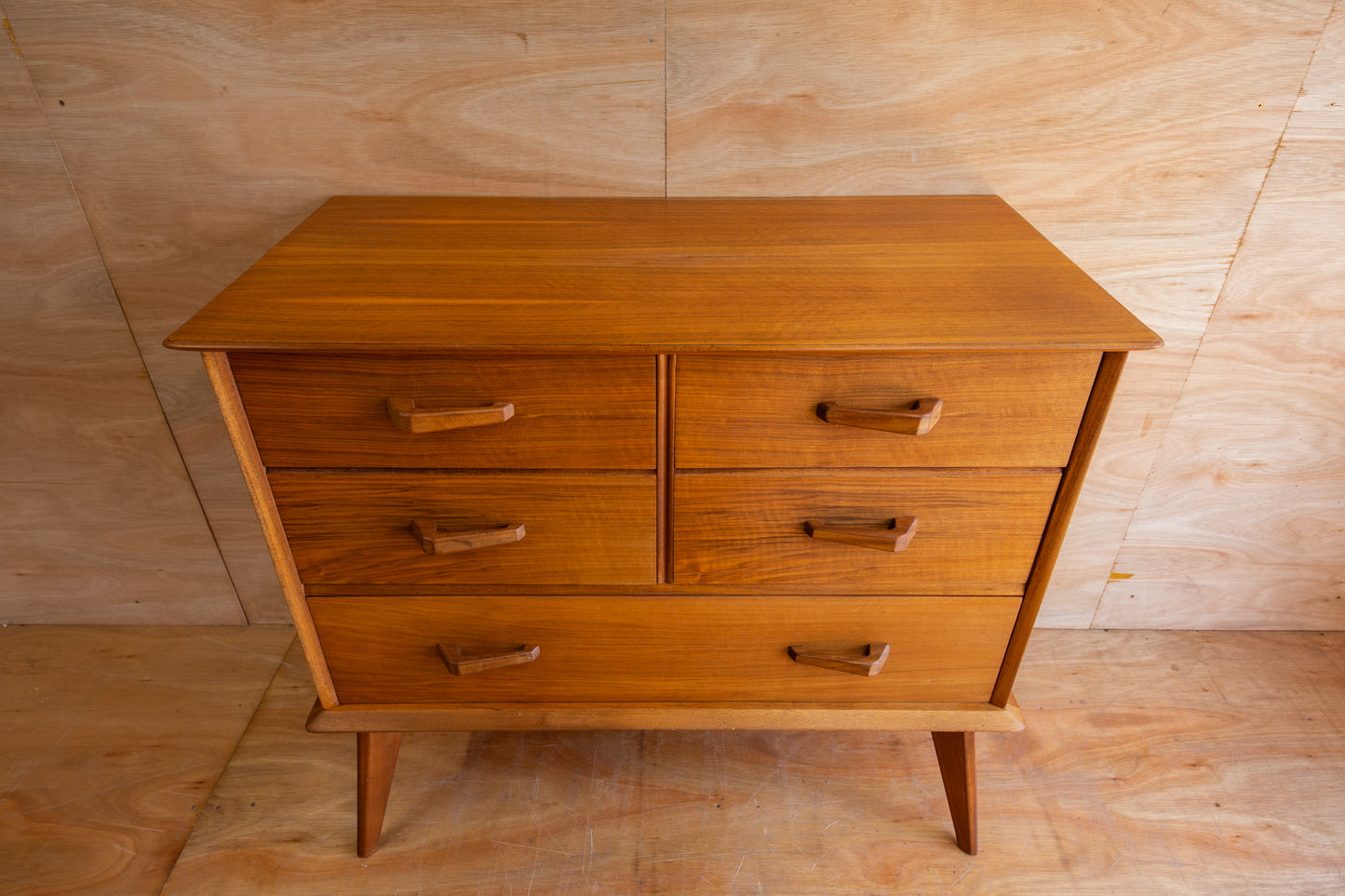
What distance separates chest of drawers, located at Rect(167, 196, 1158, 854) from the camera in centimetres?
89

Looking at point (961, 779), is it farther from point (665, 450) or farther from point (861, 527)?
point (665, 450)

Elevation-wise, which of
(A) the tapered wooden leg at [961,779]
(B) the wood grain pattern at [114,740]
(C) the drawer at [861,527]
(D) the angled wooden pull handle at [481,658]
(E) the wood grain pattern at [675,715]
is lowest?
(B) the wood grain pattern at [114,740]

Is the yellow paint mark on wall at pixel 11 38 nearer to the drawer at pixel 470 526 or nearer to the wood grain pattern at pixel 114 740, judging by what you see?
the drawer at pixel 470 526

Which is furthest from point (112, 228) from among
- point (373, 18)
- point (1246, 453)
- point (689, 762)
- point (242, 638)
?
point (1246, 453)

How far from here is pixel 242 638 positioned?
178 centimetres

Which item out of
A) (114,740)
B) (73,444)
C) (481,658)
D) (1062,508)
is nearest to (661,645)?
(481,658)

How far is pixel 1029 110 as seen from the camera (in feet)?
4.09

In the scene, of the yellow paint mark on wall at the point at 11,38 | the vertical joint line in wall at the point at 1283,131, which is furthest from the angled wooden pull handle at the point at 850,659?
the yellow paint mark on wall at the point at 11,38

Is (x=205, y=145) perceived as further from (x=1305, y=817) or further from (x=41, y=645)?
(x=1305, y=817)

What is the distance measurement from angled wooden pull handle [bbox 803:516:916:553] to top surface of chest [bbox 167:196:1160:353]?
258 millimetres

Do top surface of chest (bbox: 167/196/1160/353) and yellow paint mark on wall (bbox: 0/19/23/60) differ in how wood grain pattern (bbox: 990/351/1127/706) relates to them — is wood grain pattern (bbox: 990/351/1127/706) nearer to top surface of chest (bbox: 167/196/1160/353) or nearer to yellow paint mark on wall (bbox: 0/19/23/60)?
top surface of chest (bbox: 167/196/1160/353)

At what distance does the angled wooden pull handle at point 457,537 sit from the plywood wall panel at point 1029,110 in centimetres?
67

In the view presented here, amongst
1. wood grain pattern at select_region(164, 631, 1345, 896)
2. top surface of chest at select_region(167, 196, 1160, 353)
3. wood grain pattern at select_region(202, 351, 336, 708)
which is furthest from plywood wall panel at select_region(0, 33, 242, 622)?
wood grain pattern at select_region(202, 351, 336, 708)

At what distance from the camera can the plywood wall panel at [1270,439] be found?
4.27ft
